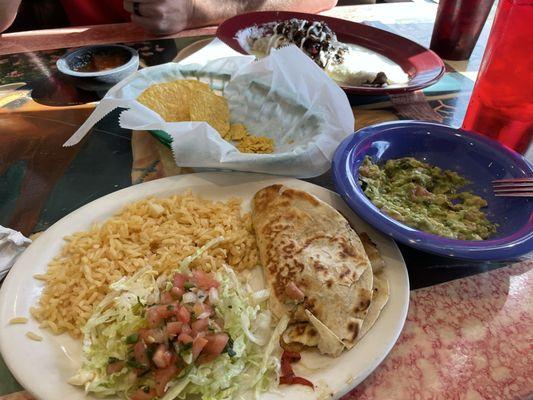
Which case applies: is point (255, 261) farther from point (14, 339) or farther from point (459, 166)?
point (459, 166)

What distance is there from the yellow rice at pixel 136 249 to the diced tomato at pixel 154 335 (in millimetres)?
199

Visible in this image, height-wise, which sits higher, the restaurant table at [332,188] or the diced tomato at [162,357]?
the diced tomato at [162,357]

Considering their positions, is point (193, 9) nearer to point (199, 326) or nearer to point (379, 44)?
point (379, 44)

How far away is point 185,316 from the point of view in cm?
95

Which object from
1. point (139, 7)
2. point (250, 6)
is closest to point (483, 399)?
point (139, 7)

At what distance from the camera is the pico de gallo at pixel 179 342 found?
0.90 metres

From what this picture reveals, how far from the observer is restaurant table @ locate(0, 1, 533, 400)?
3.36 feet

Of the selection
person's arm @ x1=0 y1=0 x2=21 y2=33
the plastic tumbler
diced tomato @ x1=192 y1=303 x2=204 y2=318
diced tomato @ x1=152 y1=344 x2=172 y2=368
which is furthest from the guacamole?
person's arm @ x1=0 y1=0 x2=21 y2=33

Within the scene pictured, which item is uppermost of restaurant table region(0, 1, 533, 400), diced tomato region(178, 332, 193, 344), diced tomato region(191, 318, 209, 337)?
diced tomato region(178, 332, 193, 344)

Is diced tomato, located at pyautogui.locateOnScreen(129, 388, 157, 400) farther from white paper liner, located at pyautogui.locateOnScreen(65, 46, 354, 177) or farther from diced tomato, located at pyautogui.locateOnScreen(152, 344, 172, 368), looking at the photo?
white paper liner, located at pyautogui.locateOnScreen(65, 46, 354, 177)

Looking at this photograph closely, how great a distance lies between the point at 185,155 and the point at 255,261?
0.48 metres

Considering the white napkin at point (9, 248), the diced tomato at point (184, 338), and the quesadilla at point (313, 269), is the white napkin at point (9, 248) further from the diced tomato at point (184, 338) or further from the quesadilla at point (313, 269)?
the quesadilla at point (313, 269)

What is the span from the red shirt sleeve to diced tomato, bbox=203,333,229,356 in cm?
291

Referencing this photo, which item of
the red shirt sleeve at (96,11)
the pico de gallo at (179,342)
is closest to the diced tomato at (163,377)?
the pico de gallo at (179,342)
